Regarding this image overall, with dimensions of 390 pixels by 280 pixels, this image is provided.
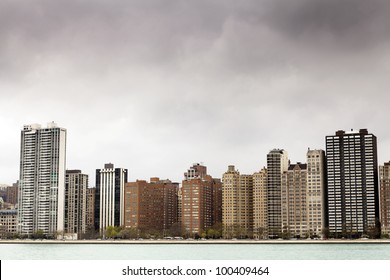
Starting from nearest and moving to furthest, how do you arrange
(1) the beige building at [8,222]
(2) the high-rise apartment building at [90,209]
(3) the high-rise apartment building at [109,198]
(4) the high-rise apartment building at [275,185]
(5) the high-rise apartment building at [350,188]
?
(5) the high-rise apartment building at [350,188], (4) the high-rise apartment building at [275,185], (1) the beige building at [8,222], (3) the high-rise apartment building at [109,198], (2) the high-rise apartment building at [90,209]

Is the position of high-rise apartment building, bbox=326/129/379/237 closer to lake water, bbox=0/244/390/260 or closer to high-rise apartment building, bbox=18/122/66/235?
lake water, bbox=0/244/390/260

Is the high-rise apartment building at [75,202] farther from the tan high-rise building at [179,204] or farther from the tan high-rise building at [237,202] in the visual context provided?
the tan high-rise building at [237,202]

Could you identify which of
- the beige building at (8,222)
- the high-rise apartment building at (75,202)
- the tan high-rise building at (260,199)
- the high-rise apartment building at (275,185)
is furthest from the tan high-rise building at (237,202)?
the beige building at (8,222)

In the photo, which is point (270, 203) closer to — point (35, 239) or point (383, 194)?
point (383, 194)

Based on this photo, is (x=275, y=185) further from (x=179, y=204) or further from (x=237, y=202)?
(x=179, y=204)

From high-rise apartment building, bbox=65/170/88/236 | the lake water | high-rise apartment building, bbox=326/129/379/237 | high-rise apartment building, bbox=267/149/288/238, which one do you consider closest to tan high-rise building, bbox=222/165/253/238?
high-rise apartment building, bbox=267/149/288/238
